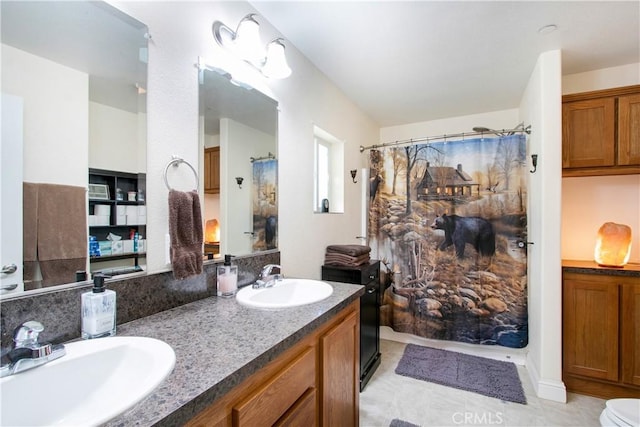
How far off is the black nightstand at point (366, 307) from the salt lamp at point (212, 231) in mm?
1068

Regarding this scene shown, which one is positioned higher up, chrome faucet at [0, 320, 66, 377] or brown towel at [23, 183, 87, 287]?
brown towel at [23, 183, 87, 287]

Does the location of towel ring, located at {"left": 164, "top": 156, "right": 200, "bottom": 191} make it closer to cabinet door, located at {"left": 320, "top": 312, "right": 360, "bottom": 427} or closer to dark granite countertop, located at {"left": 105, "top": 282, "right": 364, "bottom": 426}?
dark granite countertop, located at {"left": 105, "top": 282, "right": 364, "bottom": 426}

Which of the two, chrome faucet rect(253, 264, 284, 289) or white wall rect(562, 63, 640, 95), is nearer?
chrome faucet rect(253, 264, 284, 289)

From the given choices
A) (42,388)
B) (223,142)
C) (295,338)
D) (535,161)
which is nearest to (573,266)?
(535,161)

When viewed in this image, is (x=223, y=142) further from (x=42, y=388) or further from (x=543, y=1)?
(x=543, y=1)

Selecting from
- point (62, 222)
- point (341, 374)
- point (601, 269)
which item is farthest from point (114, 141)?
point (601, 269)

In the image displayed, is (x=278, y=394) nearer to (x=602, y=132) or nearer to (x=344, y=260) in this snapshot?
(x=344, y=260)

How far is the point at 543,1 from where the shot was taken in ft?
5.04

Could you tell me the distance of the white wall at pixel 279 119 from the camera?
109 centimetres

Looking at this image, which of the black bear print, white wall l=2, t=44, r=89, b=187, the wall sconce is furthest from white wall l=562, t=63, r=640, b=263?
white wall l=2, t=44, r=89, b=187

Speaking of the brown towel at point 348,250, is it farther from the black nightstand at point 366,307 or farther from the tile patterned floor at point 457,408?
the tile patterned floor at point 457,408

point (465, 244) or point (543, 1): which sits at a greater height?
point (543, 1)

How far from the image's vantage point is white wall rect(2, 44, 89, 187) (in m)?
0.75

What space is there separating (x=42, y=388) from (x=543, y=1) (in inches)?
99.3
